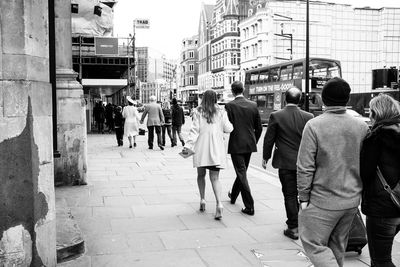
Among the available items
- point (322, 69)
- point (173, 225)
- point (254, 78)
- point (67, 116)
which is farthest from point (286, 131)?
point (254, 78)

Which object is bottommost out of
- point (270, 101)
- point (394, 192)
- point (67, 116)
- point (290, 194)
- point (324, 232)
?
point (290, 194)

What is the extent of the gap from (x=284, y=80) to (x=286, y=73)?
486 mm

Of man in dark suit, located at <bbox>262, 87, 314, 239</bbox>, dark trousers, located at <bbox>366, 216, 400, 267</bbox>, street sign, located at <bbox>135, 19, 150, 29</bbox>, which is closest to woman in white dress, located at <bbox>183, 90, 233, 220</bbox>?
man in dark suit, located at <bbox>262, 87, 314, 239</bbox>

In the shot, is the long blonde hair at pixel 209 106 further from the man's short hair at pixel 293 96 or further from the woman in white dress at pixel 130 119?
the woman in white dress at pixel 130 119

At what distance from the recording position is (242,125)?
265 inches

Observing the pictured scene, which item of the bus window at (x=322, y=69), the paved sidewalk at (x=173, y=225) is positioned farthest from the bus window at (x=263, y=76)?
the paved sidewalk at (x=173, y=225)

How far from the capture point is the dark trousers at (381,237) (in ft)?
11.3

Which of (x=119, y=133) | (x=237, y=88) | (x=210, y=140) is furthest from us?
(x=119, y=133)

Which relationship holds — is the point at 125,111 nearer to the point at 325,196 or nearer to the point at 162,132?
the point at 162,132

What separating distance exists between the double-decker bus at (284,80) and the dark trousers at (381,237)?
20.5 m

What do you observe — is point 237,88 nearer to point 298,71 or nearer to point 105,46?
point 105,46

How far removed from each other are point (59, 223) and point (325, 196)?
3301 millimetres

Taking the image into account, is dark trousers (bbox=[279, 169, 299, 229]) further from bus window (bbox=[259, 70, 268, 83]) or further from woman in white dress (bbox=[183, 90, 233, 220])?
bus window (bbox=[259, 70, 268, 83])

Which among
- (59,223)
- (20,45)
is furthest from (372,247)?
(59,223)
